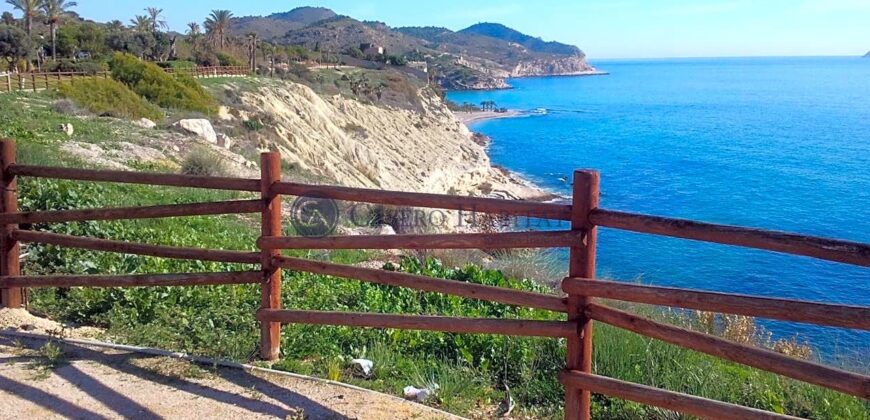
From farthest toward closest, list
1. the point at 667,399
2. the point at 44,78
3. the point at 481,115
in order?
1. the point at 481,115
2. the point at 44,78
3. the point at 667,399

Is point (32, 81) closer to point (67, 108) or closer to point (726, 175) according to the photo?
point (67, 108)

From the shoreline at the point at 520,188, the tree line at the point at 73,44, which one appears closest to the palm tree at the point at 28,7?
the tree line at the point at 73,44

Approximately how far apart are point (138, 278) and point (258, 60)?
7234 centimetres

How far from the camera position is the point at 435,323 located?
4684 millimetres

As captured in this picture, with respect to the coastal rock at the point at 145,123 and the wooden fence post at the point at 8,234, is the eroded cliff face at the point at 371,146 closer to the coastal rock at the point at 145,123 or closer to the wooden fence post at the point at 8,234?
the coastal rock at the point at 145,123

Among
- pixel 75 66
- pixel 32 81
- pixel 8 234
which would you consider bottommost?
pixel 8 234

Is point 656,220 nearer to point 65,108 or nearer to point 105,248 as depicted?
point 105,248

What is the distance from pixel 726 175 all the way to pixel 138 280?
172 feet

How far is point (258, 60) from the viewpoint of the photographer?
7481 centimetres

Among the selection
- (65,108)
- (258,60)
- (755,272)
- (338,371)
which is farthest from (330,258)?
(258,60)

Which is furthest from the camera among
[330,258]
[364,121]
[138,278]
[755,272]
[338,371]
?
[364,121]

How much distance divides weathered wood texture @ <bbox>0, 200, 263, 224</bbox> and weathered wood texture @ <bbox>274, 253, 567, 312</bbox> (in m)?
0.44

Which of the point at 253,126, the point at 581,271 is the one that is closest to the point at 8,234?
the point at 581,271

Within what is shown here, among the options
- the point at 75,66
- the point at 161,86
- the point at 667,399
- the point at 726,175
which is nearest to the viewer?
the point at 667,399
